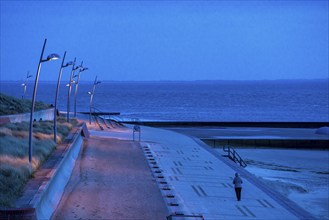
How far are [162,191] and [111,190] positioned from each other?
178 centimetres

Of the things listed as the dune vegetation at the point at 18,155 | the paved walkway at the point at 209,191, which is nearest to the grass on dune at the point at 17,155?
the dune vegetation at the point at 18,155

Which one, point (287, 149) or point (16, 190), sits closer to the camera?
point (16, 190)

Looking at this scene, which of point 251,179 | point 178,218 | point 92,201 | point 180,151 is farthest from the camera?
point 180,151

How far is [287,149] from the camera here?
1709 inches

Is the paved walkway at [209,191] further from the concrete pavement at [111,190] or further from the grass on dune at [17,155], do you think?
the grass on dune at [17,155]

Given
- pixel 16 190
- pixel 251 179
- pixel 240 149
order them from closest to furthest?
pixel 16 190 < pixel 251 179 < pixel 240 149

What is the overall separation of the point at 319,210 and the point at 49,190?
10.6 metres

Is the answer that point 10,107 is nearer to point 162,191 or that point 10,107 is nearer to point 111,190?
point 111,190

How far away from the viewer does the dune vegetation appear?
14.0m

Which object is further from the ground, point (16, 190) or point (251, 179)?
point (16, 190)

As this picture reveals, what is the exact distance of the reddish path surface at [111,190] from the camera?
51.1 feet

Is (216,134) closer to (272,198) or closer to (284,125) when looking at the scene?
(284,125)

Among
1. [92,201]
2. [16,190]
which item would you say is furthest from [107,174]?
[16,190]

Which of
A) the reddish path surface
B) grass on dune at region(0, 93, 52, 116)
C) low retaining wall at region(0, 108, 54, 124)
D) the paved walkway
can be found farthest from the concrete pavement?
→ grass on dune at region(0, 93, 52, 116)
